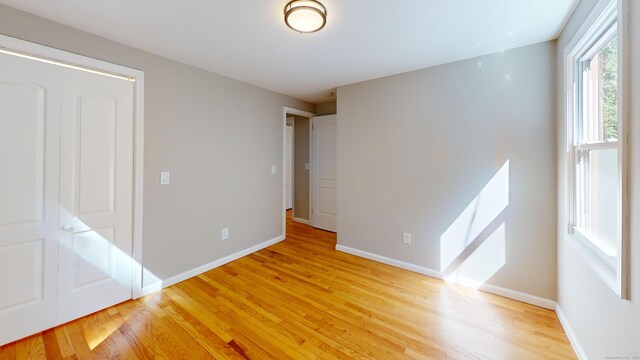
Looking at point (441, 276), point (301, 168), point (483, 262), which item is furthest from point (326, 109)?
point (483, 262)

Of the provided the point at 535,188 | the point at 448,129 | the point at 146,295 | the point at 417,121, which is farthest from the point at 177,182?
the point at 535,188

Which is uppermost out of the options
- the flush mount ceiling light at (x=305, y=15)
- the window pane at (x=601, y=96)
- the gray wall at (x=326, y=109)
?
the gray wall at (x=326, y=109)

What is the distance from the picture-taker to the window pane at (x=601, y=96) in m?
1.36

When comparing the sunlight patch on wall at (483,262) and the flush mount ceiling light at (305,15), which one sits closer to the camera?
the flush mount ceiling light at (305,15)

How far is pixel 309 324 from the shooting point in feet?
6.35

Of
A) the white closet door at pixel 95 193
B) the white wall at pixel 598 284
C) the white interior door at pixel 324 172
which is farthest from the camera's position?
the white interior door at pixel 324 172

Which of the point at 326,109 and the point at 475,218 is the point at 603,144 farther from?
the point at 326,109

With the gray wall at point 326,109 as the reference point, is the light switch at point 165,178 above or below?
below

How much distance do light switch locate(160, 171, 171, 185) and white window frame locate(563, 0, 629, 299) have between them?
3.30 m

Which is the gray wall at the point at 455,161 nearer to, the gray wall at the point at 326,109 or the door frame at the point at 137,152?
the gray wall at the point at 326,109

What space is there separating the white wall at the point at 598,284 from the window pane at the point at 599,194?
6.7 inches

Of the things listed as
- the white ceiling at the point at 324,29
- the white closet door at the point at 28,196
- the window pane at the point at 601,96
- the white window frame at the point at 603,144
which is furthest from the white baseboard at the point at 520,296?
the white closet door at the point at 28,196

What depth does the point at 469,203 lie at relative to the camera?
2.52 m

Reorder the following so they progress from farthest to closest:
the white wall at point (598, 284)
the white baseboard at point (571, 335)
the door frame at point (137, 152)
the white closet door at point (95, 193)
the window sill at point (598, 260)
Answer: the door frame at point (137, 152)
the white closet door at point (95, 193)
the white baseboard at point (571, 335)
the window sill at point (598, 260)
the white wall at point (598, 284)
